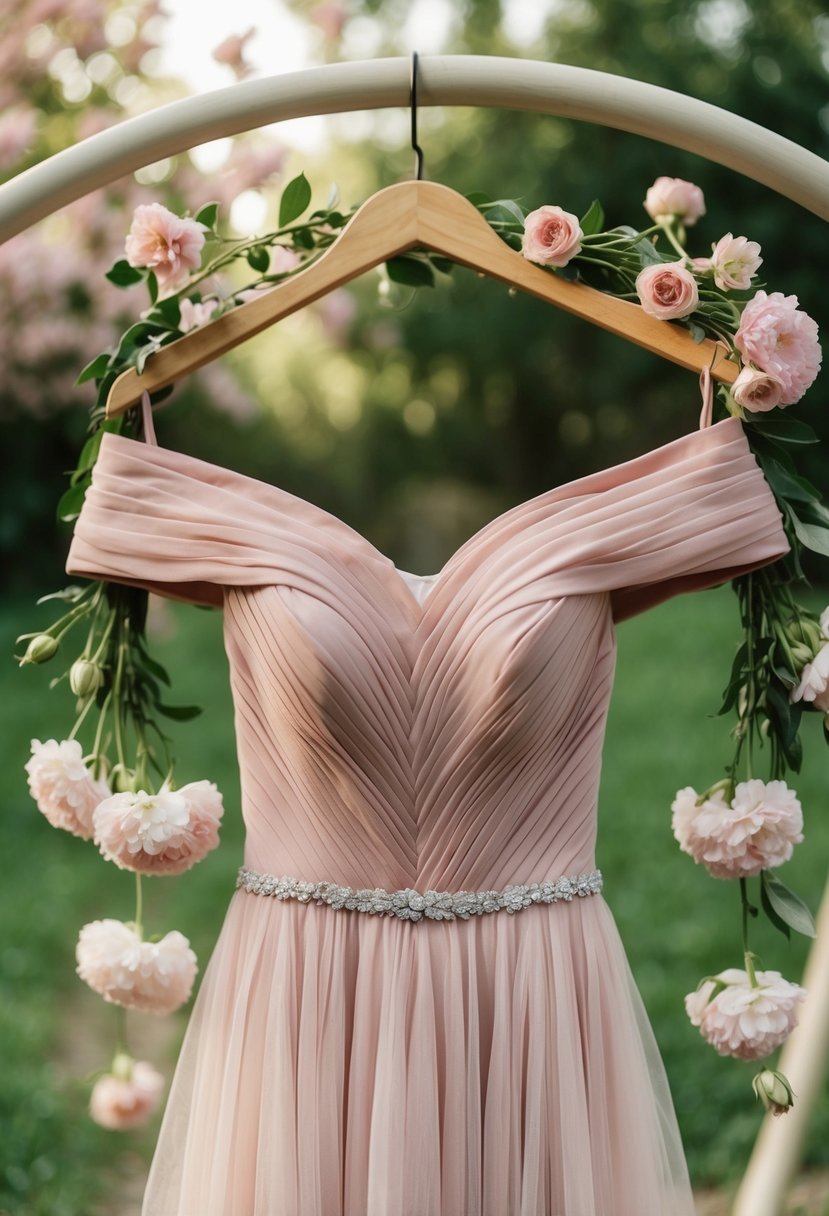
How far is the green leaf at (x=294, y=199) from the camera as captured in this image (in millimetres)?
1434

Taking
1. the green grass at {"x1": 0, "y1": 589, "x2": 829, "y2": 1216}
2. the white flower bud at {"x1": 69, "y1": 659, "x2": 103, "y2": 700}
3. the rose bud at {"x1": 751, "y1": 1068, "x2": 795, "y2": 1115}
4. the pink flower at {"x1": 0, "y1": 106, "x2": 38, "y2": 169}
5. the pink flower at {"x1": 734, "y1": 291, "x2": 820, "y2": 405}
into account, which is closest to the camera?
the pink flower at {"x1": 734, "y1": 291, "x2": 820, "y2": 405}

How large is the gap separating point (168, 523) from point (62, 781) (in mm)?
334

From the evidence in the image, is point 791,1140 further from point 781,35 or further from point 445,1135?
point 781,35

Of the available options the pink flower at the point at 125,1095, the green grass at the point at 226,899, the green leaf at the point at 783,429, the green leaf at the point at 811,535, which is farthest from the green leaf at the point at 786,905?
the green grass at the point at 226,899

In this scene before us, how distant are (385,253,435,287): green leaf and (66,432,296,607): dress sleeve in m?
0.41

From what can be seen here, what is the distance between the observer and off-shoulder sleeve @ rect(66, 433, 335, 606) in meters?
1.30

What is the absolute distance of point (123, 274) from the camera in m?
1.50

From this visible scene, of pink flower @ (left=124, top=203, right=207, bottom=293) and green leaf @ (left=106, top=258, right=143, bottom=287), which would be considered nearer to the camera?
pink flower @ (left=124, top=203, right=207, bottom=293)

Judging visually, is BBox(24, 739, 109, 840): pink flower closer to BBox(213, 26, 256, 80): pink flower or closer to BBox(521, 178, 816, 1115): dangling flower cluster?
BBox(521, 178, 816, 1115): dangling flower cluster

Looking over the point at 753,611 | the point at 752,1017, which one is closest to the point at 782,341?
the point at 753,611

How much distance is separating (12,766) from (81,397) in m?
1.87

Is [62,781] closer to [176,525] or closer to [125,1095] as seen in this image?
[176,525]

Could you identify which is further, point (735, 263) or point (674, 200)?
point (674, 200)

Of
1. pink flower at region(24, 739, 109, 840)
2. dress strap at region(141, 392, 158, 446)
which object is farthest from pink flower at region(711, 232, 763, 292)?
pink flower at region(24, 739, 109, 840)
